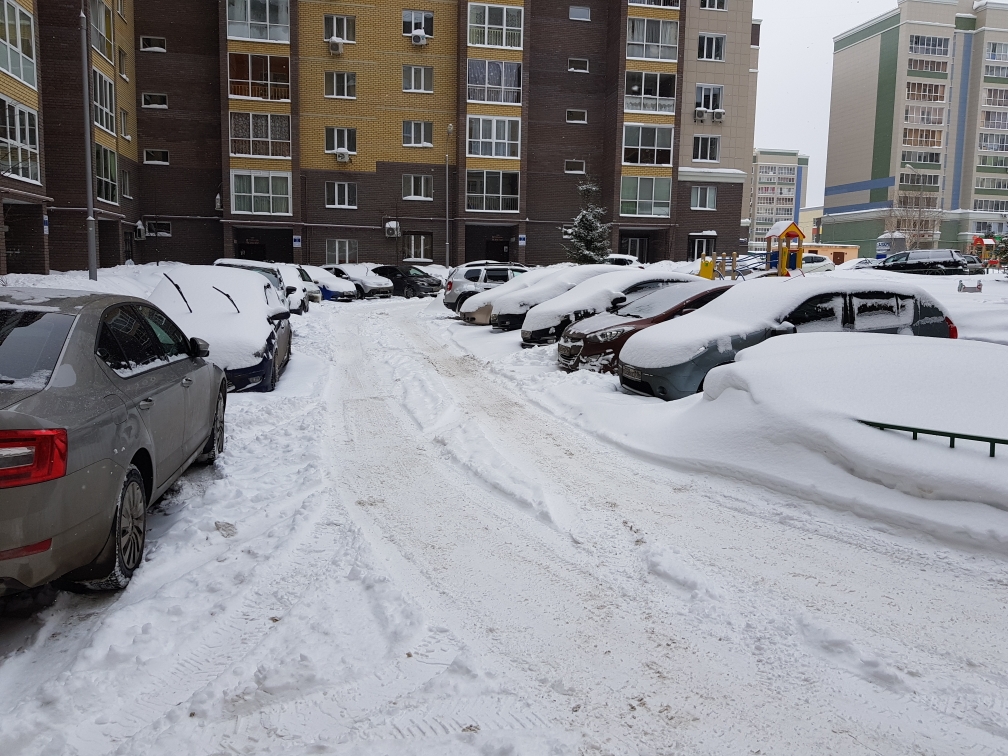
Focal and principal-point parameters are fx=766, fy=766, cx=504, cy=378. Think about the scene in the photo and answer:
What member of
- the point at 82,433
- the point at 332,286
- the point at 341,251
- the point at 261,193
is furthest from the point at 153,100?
the point at 82,433

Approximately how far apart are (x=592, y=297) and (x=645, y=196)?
3065 centimetres

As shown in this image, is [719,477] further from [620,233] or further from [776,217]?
[776,217]

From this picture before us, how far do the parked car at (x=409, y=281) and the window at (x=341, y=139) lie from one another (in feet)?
39.8

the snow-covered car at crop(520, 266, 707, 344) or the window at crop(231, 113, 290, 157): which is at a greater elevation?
the window at crop(231, 113, 290, 157)

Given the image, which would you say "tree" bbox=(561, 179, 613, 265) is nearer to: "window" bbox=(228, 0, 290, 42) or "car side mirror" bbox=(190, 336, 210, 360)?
"window" bbox=(228, 0, 290, 42)

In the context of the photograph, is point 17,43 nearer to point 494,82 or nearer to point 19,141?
point 19,141

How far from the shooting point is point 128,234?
38438 mm

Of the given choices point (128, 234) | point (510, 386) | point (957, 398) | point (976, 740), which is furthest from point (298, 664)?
point (128, 234)

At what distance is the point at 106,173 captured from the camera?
110 ft

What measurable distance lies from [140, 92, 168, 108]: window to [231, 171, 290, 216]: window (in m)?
5.74

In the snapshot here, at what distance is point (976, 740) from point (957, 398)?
3459 mm

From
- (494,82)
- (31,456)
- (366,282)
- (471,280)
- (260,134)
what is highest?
(494,82)

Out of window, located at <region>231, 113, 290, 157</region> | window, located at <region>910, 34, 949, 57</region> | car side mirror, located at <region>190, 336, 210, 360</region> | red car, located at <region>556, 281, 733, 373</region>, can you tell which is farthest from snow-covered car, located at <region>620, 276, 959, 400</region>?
window, located at <region>910, 34, 949, 57</region>

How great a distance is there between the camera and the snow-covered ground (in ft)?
9.91
